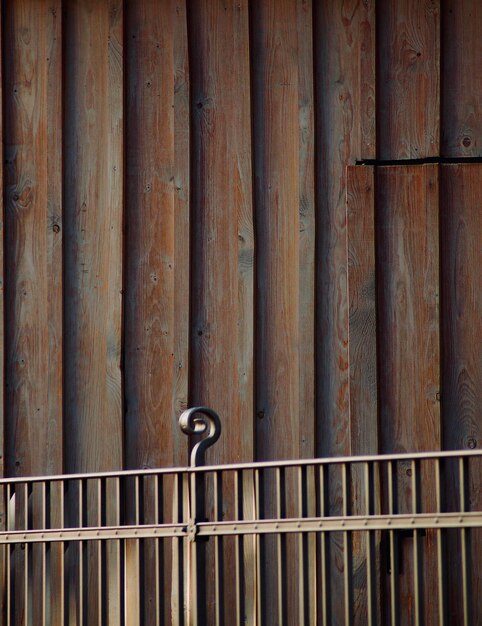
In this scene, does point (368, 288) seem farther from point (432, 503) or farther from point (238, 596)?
point (238, 596)

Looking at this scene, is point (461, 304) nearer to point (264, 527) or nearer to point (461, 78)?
point (461, 78)

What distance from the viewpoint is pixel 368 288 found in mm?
4961

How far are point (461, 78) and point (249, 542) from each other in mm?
2563

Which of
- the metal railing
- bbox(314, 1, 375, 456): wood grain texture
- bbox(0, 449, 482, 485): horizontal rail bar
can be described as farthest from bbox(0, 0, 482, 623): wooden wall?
bbox(0, 449, 482, 485): horizontal rail bar

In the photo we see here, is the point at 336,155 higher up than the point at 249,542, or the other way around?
the point at 336,155

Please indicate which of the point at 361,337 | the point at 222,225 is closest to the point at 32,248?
the point at 222,225

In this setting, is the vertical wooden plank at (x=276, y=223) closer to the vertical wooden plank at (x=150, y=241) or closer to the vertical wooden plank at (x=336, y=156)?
the vertical wooden plank at (x=336, y=156)

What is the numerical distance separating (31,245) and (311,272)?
4.83ft

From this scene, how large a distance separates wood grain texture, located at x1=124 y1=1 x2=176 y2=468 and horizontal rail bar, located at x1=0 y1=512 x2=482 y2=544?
1055mm

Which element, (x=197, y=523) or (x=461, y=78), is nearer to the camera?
(x=197, y=523)

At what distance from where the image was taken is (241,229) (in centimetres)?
510

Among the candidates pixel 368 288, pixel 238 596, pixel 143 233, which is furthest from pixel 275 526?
pixel 143 233

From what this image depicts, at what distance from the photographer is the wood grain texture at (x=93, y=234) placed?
16.8 ft

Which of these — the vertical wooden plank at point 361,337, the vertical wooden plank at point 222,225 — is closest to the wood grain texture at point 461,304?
the vertical wooden plank at point 361,337
